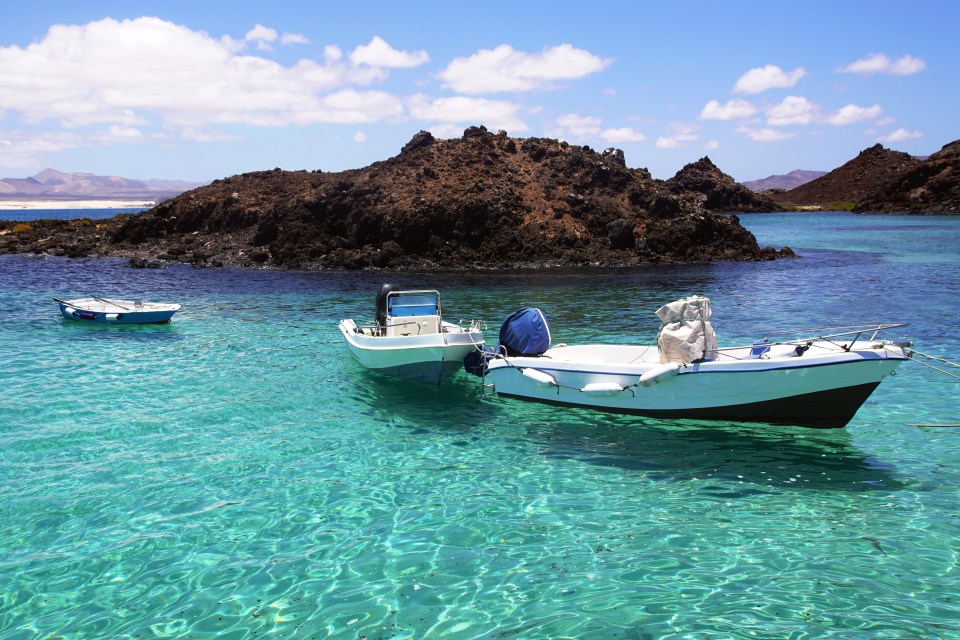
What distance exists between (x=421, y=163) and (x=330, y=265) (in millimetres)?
11705

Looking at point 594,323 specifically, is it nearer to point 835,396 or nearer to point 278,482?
point 835,396

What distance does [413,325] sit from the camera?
17906mm

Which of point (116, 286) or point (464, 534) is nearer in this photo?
point (464, 534)

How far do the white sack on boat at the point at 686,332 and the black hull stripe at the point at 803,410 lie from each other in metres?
1.08

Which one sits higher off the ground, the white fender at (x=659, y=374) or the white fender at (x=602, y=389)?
the white fender at (x=659, y=374)

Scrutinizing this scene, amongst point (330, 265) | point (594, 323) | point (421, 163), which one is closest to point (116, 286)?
point (330, 265)

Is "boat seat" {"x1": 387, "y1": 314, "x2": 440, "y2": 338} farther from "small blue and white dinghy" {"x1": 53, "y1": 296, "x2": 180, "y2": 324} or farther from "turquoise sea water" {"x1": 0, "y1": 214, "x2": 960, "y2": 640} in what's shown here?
"small blue and white dinghy" {"x1": 53, "y1": 296, "x2": 180, "y2": 324}

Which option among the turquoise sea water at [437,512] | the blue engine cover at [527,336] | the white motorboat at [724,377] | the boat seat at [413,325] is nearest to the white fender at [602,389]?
the white motorboat at [724,377]

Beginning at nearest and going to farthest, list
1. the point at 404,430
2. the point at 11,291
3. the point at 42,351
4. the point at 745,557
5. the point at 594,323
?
the point at 745,557 → the point at 404,430 → the point at 42,351 → the point at 594,323 → the point at 11,291

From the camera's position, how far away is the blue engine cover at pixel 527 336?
15664mm

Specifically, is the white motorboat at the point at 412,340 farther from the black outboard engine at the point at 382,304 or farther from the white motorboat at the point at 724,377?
the white motorboat at the point at 724,377

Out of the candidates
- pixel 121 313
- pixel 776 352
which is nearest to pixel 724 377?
pixel 776 352

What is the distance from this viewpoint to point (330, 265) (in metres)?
43.6

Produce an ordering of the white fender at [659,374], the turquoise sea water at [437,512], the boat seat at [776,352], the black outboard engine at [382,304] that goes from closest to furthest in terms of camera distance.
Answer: the turquoise sea water at [437,512] → the white fender at [659,374] → the boat seat at [776,352] → the black outboard engine at [382,304]
